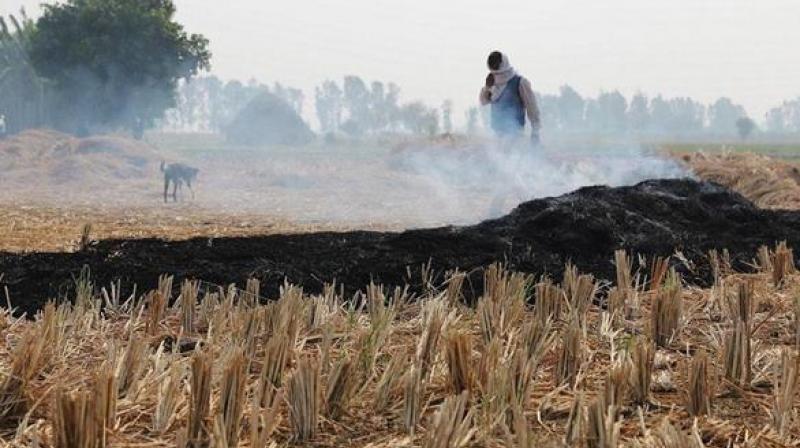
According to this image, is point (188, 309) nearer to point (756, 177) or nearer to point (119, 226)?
point (119, 226)

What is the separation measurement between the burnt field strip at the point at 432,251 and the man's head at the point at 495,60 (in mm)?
2844

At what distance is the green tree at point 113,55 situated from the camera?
130 ft

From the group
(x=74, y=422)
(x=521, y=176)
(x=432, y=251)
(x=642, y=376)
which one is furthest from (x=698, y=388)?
(x=521, y=176)

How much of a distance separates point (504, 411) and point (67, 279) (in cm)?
321

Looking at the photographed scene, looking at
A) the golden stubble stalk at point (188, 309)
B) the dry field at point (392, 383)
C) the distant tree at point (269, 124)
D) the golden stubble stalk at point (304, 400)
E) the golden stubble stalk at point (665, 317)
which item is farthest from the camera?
the distant tree at point (269, 124)

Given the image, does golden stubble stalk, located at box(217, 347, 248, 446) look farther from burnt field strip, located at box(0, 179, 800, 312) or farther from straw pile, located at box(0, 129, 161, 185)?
straw pile, located at box(0, 129, 161, 185)

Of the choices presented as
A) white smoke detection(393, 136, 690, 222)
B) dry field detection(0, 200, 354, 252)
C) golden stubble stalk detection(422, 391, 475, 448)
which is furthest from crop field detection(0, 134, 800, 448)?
white smoke detection(393, 136, 690, 222)

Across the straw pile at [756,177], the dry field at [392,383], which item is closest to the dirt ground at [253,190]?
the straw pile at [756,177]

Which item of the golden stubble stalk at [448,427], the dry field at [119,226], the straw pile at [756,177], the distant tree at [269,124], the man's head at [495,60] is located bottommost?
the dry field at [119,226]

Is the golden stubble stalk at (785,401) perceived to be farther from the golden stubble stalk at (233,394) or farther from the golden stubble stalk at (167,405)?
the golden stubble stalk at (167,405)

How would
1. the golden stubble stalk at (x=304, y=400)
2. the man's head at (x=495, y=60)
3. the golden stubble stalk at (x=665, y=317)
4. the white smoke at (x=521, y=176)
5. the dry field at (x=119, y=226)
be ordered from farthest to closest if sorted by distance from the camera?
1. the white smoke at (x=521, y=176)
2. the man's head at (x=495, y=60)
3. the dry field at (x=119, y=226)
4. the golden stubble stalk at (x=665, y=317)
5. the golden stubble stalk at (x=304, y=400)

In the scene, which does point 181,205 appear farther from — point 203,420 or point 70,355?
point 203,420

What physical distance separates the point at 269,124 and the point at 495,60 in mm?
63408

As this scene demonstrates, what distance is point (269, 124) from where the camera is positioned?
71250mm
